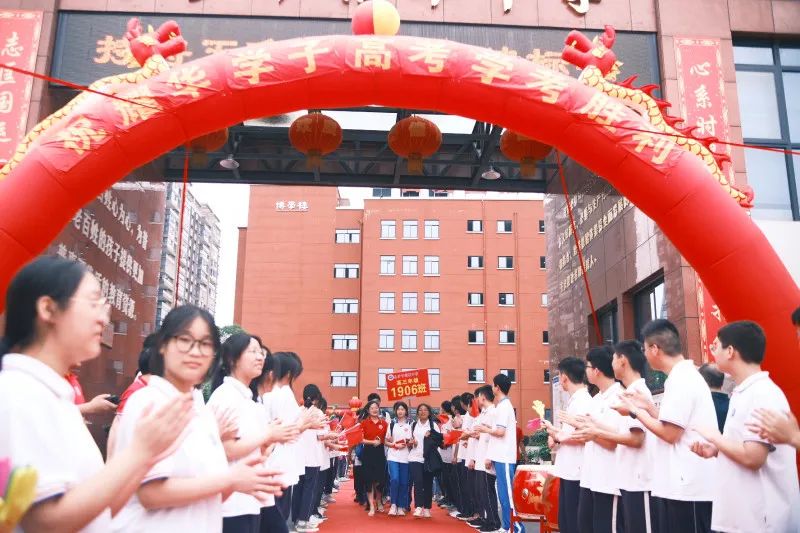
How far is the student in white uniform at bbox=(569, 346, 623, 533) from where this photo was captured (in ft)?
12.6

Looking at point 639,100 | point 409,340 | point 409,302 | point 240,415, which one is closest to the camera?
point 240,415

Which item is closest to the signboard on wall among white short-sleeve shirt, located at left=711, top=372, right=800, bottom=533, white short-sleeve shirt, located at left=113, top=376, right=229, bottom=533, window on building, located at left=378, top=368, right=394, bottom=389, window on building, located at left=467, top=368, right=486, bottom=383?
white short-sleeve shirt, located at left=711, top=372, right=800, bottom=533

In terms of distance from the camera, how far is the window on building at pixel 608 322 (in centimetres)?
860

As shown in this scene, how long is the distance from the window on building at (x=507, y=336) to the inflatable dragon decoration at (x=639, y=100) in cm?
2329

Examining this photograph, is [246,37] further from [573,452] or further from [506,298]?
[506,298]

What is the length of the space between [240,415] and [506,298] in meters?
26.4

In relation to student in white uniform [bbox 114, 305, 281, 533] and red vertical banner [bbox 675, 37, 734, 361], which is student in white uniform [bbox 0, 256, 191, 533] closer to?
student in white uniform [bbox 114, 305, 281, 533]

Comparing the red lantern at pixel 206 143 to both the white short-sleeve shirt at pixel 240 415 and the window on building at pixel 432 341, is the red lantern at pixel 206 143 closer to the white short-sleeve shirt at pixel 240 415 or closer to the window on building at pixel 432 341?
the white short-sleeve shirt at pixel 240 415

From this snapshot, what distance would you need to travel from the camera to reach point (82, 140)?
4.59 metres

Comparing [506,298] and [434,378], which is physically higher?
[506,298]

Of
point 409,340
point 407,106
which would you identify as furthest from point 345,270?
point 407,106

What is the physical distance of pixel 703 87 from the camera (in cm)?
683

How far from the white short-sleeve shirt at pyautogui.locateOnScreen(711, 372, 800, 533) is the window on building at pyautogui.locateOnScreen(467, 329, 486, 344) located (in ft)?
84.4

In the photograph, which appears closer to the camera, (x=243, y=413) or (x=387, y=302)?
(x=243, y=413)
